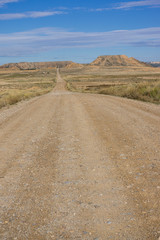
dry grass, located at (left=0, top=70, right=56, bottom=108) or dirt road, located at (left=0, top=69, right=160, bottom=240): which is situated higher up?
dirt road, located at (left=0, top=69, right=160, bottom=240)

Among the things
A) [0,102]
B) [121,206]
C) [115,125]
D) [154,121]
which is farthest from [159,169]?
[0,102]

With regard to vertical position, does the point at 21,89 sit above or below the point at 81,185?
below

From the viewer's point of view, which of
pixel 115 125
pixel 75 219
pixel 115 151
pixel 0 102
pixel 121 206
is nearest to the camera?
pixel 75 219

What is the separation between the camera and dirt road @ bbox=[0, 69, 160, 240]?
333 centimetres

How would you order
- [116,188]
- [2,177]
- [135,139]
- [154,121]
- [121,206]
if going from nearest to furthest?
1. [121,206]
2. [116,188]
3. [2,177]
4. [135,139]
5. [154,121]

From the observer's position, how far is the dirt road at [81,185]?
3330mm

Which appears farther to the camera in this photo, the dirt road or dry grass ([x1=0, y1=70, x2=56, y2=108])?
dry grass ([x1=0, y1=70, x2=56, y2=108])

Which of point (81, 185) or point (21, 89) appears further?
point (21, 89)

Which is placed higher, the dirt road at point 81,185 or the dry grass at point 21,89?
the dirt road at point 81,185

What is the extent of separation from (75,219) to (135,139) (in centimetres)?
424

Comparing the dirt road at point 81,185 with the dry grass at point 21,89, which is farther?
the dry grass at point 21,89

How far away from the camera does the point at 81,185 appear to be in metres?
4.54

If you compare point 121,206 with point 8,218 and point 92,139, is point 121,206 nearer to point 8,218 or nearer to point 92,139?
point 8,218

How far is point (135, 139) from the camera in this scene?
7.34 m
